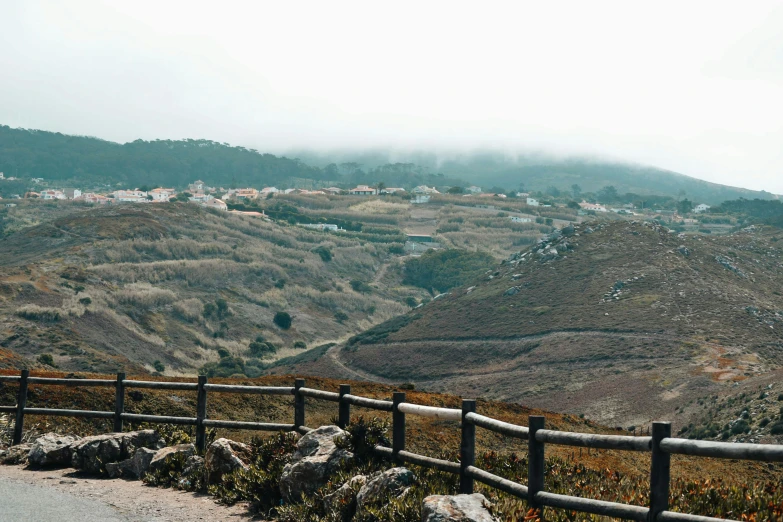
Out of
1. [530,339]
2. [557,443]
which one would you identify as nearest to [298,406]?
[557,443]

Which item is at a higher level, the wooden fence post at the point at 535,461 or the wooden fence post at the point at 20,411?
the wooden fence post at the point at 535,461

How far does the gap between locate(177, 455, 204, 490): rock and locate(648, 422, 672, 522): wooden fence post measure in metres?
7.88

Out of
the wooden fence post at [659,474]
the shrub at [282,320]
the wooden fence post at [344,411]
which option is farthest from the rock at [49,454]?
the shrub at [282,320]

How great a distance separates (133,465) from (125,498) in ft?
5.63

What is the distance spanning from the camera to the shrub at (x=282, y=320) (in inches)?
4988

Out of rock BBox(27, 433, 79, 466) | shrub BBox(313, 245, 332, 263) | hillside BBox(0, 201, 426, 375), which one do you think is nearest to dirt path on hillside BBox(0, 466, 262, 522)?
rock BBox(27, 433, 79, 466)

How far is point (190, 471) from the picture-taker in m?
13.3

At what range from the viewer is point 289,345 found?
12075 cm

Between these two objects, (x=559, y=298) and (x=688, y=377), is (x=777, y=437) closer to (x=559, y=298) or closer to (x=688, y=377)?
(x=688, y=377)

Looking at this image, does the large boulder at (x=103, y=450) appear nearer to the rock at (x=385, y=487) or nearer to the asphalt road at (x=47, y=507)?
the asphalt road at (x=47, y=507)

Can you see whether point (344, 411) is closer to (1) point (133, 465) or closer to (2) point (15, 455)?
(1) point (133, 465)

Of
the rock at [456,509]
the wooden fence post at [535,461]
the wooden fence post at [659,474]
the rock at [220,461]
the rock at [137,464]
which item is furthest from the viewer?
the rock at [137,464]

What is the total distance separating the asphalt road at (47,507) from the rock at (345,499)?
2.60m

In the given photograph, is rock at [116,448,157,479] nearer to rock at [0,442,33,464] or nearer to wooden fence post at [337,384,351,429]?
rock at [0,442,33,464]
